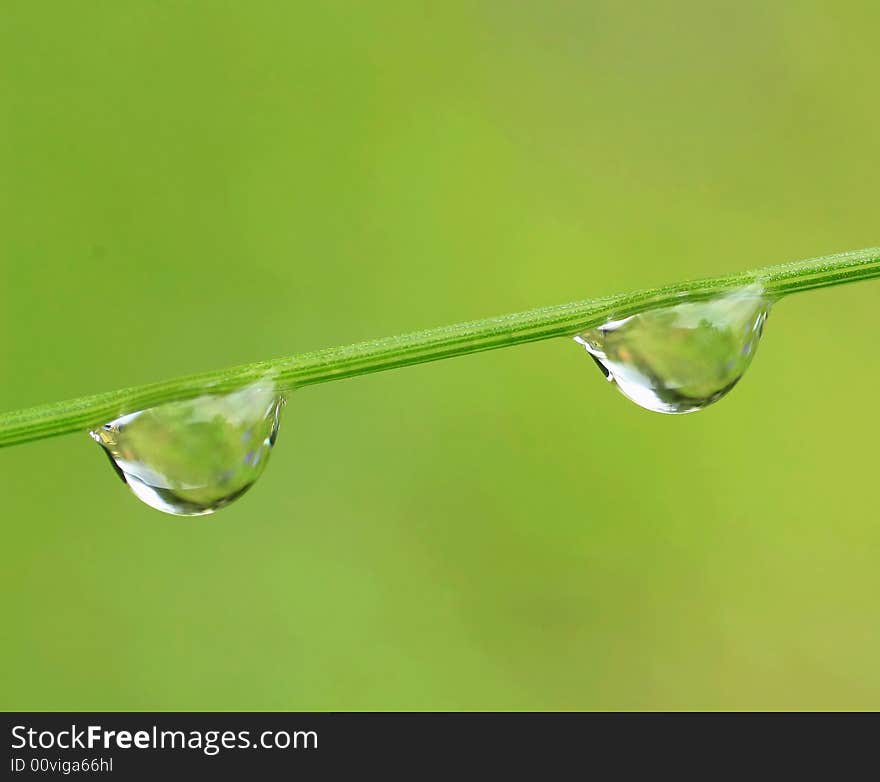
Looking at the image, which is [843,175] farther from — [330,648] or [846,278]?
[846,278]

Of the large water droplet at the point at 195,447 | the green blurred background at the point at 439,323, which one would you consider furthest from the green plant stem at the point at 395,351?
the green blurred background at the point at 439,323

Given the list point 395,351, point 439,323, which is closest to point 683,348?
point 395,351

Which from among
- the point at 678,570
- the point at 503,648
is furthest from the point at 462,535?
the point at 678,570

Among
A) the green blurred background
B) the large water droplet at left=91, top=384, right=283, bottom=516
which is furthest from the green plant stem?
the green blurred background

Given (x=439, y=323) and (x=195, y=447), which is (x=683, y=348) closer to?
(x=195, y=447)

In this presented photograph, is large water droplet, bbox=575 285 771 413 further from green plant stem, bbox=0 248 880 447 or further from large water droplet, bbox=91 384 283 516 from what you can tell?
large water droplet, bbox=91 384 283 516
